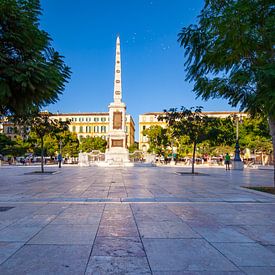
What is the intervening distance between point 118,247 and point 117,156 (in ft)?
142

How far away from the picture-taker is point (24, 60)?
705 cm

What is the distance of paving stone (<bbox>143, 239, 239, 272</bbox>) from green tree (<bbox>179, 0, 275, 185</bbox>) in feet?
19.2

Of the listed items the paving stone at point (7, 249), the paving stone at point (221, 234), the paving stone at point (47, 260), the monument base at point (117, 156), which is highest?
the monument base at point (117, 156)

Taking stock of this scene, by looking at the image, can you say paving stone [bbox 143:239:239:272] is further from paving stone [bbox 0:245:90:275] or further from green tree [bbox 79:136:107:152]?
green tree [bbox 79:136:107:152]

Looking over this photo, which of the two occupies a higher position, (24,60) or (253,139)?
(253,139)

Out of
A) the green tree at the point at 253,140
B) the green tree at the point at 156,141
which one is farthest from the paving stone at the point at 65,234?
the green tree at the point at 156,141

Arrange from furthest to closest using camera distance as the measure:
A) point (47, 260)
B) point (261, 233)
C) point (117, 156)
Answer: point (117, 156) < point (261, 233) < point (47, 260)

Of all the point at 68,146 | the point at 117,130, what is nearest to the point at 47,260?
the point at 117,130

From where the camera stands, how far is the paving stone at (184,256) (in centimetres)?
385

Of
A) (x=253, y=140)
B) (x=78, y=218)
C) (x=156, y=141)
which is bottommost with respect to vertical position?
(x=78, y=218)

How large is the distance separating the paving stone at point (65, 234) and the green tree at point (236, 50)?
6.62 metres

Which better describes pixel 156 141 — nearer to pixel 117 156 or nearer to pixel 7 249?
pixel 117 156

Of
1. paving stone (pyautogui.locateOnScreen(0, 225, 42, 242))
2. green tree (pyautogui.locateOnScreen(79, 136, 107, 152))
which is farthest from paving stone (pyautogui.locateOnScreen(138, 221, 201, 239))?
green tree (pyautogui.locateOnScreen(79, 136, 107, 152))

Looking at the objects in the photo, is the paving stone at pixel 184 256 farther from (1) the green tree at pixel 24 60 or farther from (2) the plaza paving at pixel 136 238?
(1) the green tree at pixel 24 60
